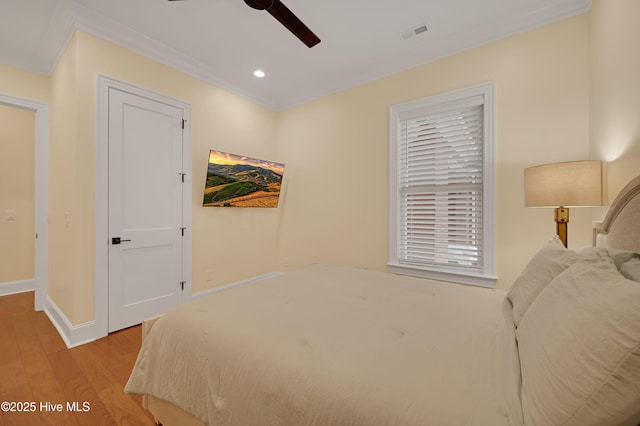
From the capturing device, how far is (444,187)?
2.82 meters

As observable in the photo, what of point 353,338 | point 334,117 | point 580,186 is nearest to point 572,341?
point 353,338

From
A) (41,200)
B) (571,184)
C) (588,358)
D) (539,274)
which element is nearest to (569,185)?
(571,184)

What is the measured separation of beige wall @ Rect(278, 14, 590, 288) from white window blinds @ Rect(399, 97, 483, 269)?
20 cm

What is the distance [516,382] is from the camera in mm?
808

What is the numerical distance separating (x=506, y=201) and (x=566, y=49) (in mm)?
1344

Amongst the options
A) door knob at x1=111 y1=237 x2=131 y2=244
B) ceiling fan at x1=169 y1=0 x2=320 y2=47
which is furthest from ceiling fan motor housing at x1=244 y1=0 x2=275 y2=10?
door knob at x1=111 y1=237 x2=131 y2=244

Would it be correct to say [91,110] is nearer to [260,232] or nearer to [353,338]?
[260,232]

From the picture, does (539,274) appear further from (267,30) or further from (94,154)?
(94,154)

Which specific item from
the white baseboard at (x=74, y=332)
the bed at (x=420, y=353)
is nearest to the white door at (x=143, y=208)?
the white baseboard at (x=74, y=332)

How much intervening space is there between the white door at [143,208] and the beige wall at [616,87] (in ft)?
12.1

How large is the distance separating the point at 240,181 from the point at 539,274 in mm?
3258

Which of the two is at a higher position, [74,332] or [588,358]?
[588,358]

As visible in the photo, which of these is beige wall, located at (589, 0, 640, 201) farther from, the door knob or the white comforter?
the door knob

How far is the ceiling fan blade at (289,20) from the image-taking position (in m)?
1.84
